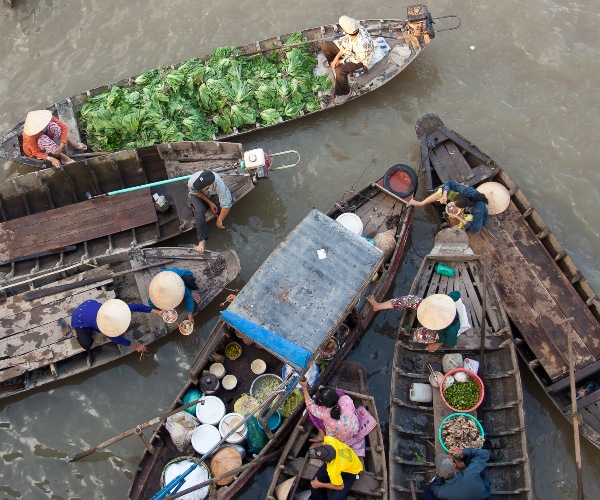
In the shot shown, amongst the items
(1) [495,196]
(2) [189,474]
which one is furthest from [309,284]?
(1) [495,196]

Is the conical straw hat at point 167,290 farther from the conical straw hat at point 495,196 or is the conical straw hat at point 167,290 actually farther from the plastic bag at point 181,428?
the conical straw hat at point 495,196

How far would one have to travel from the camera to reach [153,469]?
8297mm

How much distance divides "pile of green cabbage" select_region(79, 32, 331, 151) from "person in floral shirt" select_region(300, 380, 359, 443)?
602cm

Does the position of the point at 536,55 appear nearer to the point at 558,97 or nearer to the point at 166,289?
the point at 558,97

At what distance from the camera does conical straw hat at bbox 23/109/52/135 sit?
10094 mm

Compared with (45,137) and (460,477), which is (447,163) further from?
(45,137)

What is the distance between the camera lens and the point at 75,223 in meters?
10.3

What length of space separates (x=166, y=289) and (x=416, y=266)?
4917mm

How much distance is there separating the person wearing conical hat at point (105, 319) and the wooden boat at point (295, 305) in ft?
4.35

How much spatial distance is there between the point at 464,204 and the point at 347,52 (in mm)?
4240

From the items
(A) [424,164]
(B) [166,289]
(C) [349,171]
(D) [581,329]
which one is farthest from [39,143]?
(D) [581,329]

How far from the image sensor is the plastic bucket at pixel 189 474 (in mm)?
8008

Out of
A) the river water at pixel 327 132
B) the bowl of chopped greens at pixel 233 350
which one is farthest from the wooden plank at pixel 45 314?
the bowl of chopped greens at pixel 233 350

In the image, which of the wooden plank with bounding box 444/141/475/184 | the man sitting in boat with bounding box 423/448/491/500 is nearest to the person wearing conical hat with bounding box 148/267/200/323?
the man sitting in boat with bounding box 423/448/491/500
